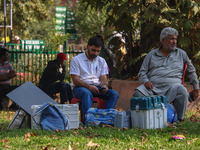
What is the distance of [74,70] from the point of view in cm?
700

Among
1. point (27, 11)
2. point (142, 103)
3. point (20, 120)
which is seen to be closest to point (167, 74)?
point (142, 103)

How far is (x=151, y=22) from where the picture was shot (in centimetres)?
898

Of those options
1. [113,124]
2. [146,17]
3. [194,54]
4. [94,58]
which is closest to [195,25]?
[194,54]

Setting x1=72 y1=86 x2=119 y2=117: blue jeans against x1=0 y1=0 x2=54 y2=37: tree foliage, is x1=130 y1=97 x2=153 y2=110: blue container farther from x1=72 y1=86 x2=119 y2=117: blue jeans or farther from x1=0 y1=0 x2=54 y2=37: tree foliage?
x1=0 y1=0 x2=54 y2=37: tree foliage

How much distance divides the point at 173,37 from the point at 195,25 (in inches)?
94.9

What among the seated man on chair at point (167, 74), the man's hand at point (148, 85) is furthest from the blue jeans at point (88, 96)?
A: the man's hand at point (148, 85)

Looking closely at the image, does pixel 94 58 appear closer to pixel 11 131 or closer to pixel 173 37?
pixel 173 37

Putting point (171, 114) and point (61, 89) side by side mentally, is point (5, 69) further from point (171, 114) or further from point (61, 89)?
point (171, 114)

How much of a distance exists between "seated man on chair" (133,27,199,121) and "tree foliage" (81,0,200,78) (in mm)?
1584

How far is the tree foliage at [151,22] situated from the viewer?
28.6 ft

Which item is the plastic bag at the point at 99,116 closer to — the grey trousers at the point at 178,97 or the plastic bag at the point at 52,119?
the plastic bag at the point at 52,119

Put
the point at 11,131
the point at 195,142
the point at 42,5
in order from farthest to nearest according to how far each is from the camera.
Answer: the point at 42,5 < the point at 11,131 < the point at 195,142

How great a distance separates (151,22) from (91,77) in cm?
252

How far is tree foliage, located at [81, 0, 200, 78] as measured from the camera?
8.73 m
